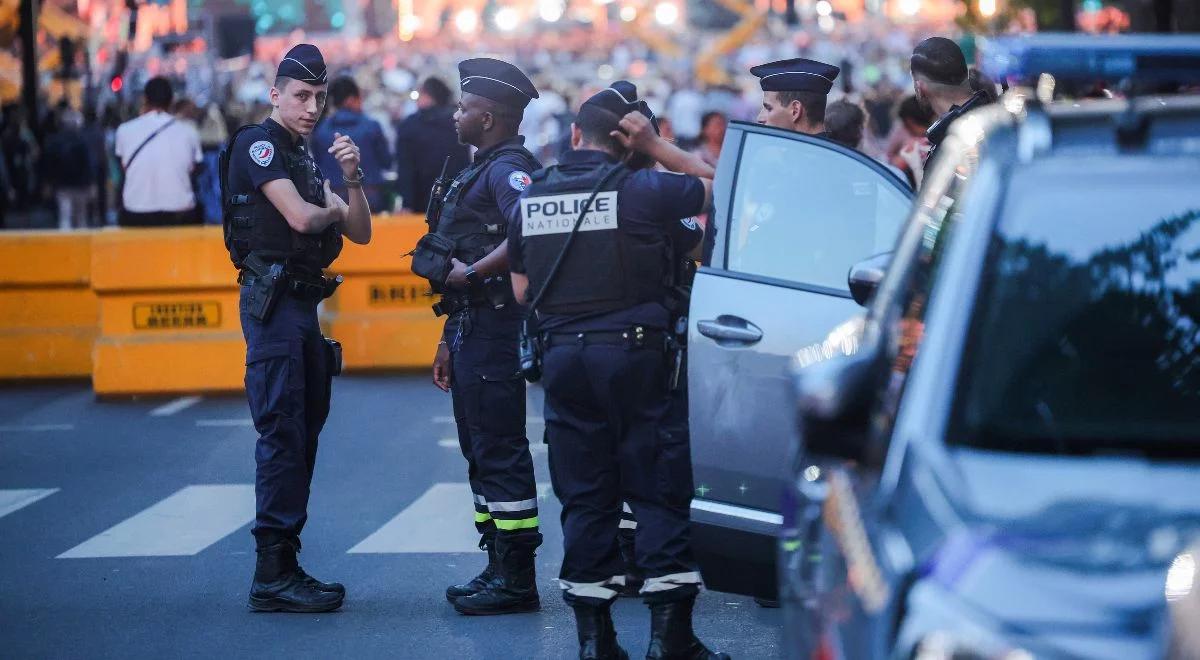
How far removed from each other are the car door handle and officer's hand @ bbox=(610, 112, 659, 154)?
598 mm

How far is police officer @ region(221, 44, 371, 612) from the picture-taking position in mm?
7008

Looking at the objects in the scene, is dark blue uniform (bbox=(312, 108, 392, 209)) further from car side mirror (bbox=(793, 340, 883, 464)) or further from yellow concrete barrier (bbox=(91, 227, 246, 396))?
car side mirror (bbox=(793, 340, 883, 464))

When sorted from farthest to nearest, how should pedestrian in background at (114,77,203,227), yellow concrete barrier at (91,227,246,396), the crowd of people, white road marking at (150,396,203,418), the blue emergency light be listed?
pedestrian in background at (114,77,203,227), the crowd of people, yellow concrete barrier at (91,227,246,396), white road marking at (150,396,203,418), the blue emergency light

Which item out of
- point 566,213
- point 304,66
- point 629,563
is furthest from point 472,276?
point 629,563

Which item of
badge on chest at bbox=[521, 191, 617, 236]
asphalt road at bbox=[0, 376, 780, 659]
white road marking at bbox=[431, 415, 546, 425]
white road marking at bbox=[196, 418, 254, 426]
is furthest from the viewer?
white road marking at bbox=[196, 418, 254, 426]

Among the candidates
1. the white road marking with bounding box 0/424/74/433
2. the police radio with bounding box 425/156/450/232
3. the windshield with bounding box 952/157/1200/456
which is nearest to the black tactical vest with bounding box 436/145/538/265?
the police radio with bounding box 425/156/450/232

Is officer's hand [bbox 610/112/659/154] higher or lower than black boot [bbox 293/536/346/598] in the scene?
higher

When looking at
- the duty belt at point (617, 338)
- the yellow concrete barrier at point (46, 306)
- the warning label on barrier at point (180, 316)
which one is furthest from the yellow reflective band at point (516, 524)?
the yellow concrete barrier at point (46, 306)

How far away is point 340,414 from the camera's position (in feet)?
40.1

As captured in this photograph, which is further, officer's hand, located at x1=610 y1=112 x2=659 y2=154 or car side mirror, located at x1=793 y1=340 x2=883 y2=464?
officer's hand, located at x1=610 y1=112 x2=659 y2=154

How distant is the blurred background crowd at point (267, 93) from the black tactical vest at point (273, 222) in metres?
1.01

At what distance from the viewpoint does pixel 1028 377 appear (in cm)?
328

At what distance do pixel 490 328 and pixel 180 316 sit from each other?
6888mm

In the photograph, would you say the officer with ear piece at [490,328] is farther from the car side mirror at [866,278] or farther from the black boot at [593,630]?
the car side mirror at [866,278]
